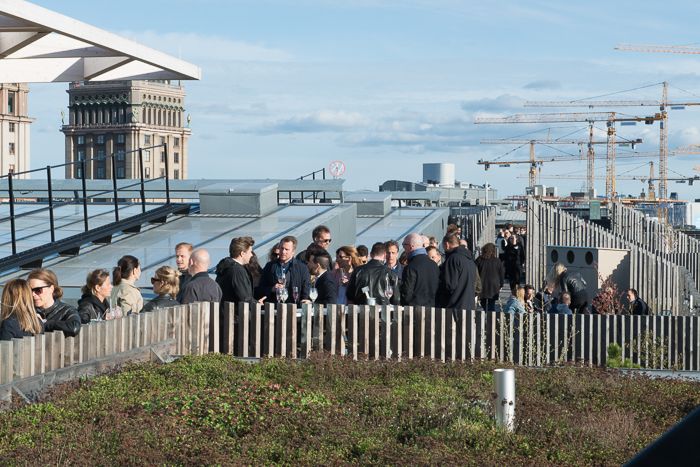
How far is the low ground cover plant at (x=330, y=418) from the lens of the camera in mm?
7227

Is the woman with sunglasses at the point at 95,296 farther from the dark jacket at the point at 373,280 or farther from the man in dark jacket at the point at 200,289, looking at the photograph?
the dark jacket at the point at 373,280

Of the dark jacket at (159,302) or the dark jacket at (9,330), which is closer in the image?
the dark jacket at (9,330)

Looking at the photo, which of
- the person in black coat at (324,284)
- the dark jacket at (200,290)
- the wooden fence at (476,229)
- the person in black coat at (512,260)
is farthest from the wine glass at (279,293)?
the wooden fence at (476,229)

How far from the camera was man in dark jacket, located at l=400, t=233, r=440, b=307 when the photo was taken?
477 inches

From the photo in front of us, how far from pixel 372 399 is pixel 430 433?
125 cm

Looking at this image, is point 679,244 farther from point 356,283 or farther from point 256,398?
point 256,398

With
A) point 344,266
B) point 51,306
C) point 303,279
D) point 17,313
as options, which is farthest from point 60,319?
point 344,266

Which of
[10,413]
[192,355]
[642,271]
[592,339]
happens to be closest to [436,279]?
[592,339]

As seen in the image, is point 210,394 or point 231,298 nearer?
point 210,394

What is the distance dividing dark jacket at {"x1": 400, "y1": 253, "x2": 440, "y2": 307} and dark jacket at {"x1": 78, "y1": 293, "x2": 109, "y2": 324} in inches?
137

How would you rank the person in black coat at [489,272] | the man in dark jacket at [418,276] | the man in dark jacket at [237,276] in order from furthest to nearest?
the person in black coat at [489,272] < the man in dark jacket at [418,276] < the man in dark jacket at [237,276]

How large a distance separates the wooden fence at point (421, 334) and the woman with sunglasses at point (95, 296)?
872mm

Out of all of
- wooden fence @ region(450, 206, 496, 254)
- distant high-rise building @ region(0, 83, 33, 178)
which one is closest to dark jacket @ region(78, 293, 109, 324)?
wooden fence @ region(450, 206, 496, 254)

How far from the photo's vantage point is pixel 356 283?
12023 mm
